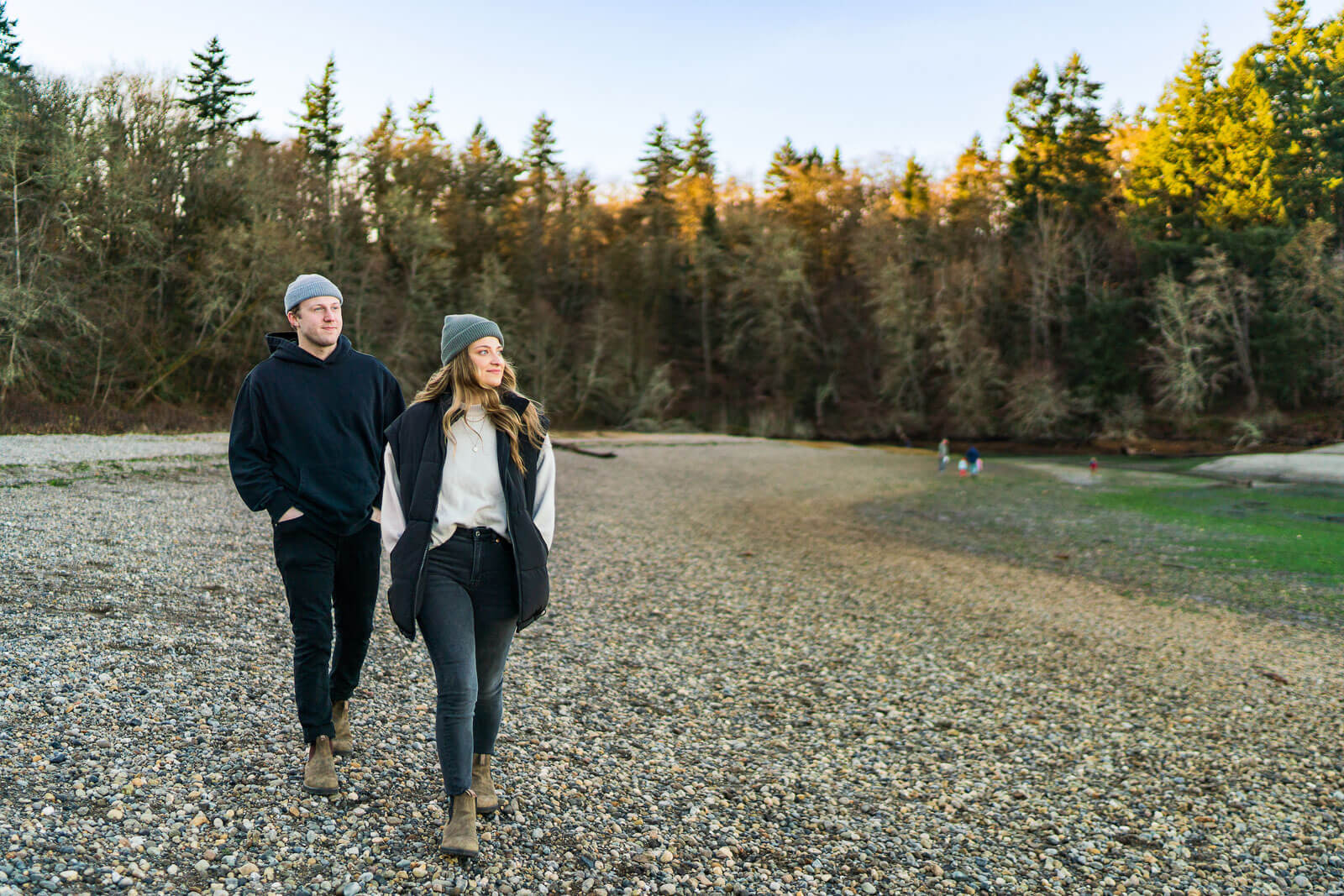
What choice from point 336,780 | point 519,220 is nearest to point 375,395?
point 336,780

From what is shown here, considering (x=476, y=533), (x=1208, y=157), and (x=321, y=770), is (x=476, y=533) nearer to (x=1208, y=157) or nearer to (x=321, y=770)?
(x=321, y=770)

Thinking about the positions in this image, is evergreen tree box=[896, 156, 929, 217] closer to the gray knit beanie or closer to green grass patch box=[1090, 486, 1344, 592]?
green grass patch box=[1090, 486, 1344, 592]

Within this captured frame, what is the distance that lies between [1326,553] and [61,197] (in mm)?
34273

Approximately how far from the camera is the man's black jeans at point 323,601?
3.91 metres

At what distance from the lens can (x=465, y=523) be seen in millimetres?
3572

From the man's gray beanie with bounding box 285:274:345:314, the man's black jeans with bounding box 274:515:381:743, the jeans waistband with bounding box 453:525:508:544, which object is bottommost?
the man's black jeans with bounding box 274:515:381:743

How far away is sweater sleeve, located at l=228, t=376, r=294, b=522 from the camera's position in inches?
151

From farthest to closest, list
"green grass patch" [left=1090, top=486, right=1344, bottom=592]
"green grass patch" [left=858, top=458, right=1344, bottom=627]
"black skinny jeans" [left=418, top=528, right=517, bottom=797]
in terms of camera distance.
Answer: "green grass patch" [left=1090, top=486, right=1344, bottom=592]
"green grass patch" [left=858, top=458, right=1344, bottom=627]
"black skinny jeans" [left=418, top=528, right=517, bottom=797]

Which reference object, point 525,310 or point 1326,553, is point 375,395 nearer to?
point 1326,553

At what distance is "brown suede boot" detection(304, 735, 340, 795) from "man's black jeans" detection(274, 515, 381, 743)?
52 millimetres

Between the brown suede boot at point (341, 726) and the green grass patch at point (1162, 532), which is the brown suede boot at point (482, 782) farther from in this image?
the green grass patch at point (1162, 532)

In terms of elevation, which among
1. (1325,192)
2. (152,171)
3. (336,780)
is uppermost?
(1325,192)

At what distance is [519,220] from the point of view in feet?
186

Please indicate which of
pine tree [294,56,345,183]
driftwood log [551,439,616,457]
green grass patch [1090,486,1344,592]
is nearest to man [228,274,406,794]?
green grass patch [1090,486,1344,592]
